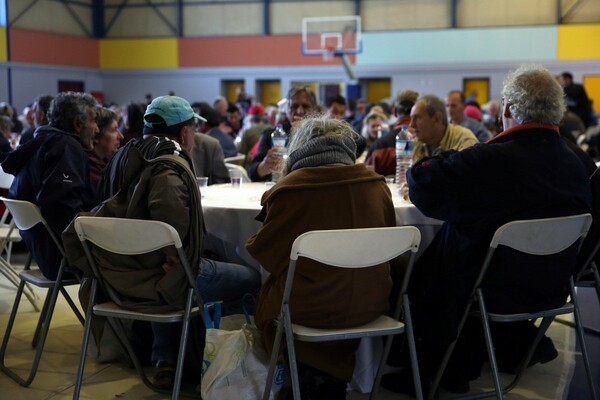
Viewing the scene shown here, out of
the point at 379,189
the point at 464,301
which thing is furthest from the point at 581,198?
the point at 379,189

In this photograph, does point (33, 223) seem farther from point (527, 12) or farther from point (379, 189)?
point (527, 12)

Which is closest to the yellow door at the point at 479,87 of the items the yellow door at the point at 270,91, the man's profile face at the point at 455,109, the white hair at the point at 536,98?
the yellow door at the point at 270,91

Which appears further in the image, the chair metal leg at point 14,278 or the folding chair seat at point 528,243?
the chair metal leg at point 14,278

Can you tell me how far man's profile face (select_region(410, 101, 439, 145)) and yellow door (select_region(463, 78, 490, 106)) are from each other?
48.3 ft

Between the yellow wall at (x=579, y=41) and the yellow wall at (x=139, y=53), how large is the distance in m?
9.88

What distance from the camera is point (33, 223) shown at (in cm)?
318

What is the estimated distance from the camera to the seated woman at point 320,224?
2574 millimetres

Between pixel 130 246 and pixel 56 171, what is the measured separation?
3.09 feet

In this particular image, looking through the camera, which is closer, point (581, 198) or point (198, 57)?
point (581, 198)

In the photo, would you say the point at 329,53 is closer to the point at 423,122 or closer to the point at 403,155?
the point at 423,122

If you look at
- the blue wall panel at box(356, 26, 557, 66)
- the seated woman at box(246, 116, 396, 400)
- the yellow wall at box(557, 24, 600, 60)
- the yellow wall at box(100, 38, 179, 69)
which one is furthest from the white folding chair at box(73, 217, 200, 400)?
the yellow wall at box(100, 38, 179, 69)

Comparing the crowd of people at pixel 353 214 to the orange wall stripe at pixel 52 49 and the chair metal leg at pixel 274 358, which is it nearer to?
the chair metal leg at pixel 274 358

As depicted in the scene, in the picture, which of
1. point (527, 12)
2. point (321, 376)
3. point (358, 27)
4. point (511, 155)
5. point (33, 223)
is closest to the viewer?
point (511, 155)

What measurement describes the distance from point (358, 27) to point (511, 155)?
16834 mm
